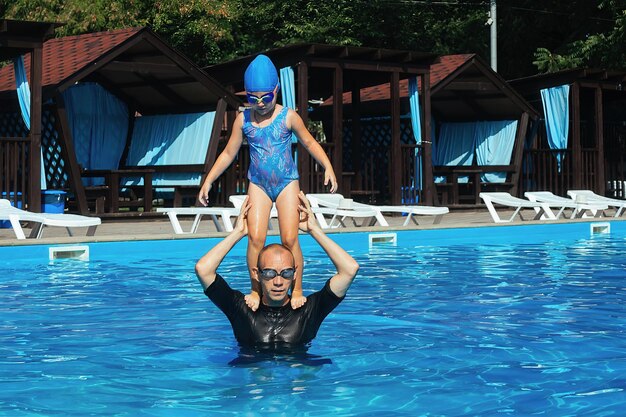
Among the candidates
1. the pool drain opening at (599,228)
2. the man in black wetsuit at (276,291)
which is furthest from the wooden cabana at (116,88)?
the man in black wetsuit at (276,291)

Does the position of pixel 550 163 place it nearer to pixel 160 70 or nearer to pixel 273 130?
pixel 160 70

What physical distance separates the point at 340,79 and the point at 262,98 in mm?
12244

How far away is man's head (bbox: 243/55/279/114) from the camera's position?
5.95 meters

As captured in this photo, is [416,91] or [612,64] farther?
[612,64]

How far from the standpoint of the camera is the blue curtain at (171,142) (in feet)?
60.9

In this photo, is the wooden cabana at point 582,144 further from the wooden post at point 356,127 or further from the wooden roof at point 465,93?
the wooden post at point 356,127

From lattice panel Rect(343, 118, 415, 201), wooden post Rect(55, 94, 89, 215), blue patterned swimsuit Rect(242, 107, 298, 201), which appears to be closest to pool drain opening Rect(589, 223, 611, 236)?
lattice panel Rect(343, 118, 415, 201)

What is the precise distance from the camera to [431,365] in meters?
5.68

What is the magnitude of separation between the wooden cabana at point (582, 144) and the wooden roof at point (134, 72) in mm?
7424

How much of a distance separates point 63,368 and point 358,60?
13.5m

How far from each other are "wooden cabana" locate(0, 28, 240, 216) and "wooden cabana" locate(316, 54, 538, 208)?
3.39 metres

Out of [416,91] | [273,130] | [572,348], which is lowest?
[572,348]

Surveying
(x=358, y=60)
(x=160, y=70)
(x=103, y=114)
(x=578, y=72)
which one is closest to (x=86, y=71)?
(x=160, y=70)

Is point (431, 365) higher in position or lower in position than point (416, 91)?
lower
